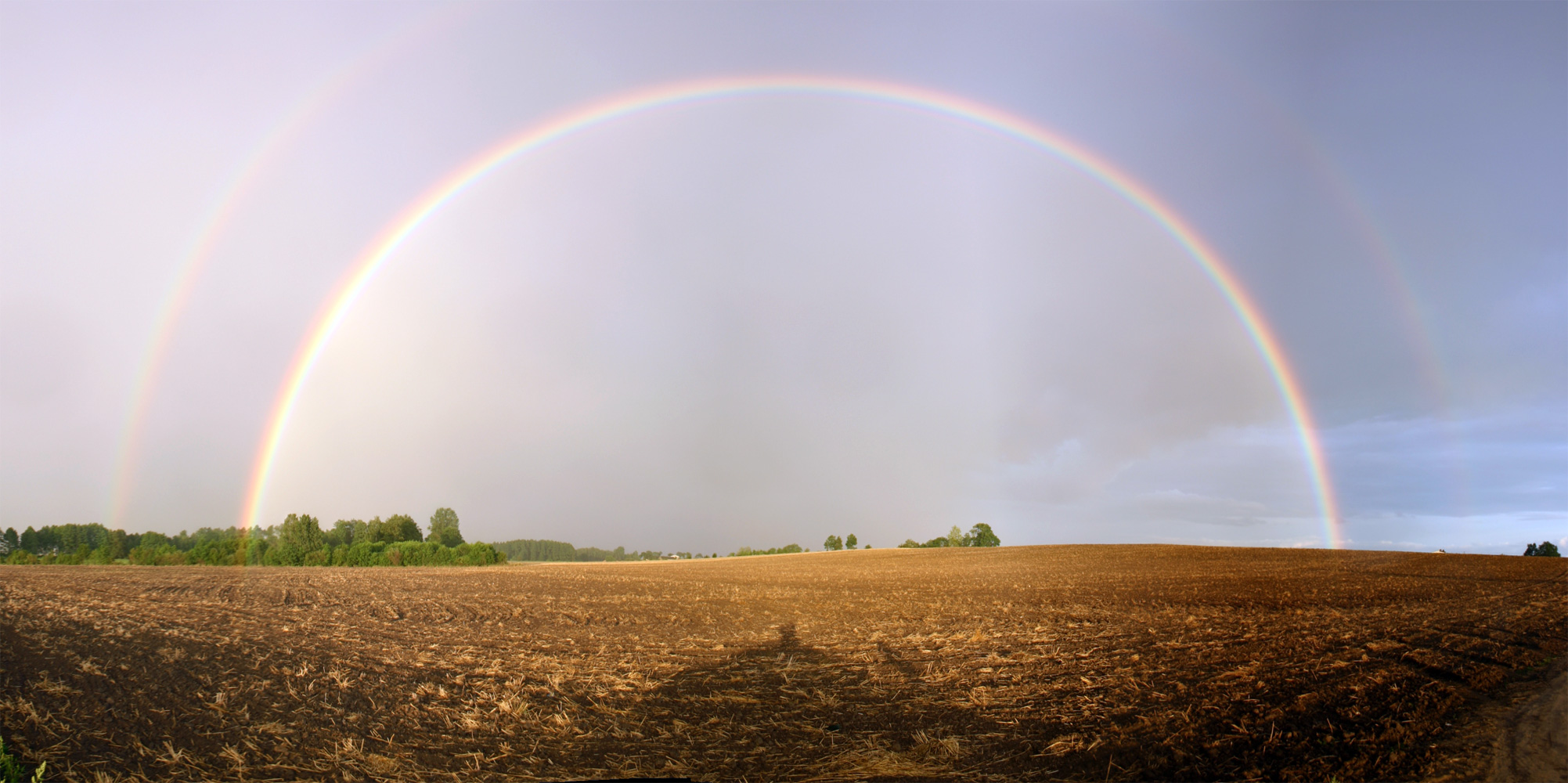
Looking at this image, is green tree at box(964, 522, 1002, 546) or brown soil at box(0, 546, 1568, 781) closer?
brown soil at box(0, 546, 1568, 781)

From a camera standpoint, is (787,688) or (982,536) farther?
(982,536)

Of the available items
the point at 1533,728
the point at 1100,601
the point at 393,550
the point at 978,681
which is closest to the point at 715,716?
the point at 978,681

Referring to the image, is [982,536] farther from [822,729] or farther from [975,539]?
[822,729]

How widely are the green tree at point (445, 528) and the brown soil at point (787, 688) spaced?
9778cm

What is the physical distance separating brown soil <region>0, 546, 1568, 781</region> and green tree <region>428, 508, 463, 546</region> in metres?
97.8

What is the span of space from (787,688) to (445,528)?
425 feet

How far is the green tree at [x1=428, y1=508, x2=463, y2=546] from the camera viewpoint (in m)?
113

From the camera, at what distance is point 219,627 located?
→ 1705cm

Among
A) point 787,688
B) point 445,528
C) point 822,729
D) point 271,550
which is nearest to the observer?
point 822,729

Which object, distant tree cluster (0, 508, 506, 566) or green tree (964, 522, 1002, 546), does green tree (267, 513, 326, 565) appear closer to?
distant tree cluster (0, 508, 506, 566)

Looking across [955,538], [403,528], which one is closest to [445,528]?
[403,528]

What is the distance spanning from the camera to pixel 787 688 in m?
11.0

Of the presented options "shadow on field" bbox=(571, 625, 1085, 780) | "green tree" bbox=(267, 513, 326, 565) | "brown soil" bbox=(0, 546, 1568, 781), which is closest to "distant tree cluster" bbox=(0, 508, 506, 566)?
"green tree" bbox=(267, 513, 326, 565)

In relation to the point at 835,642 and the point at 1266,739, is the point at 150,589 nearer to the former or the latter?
the point at 835,642
